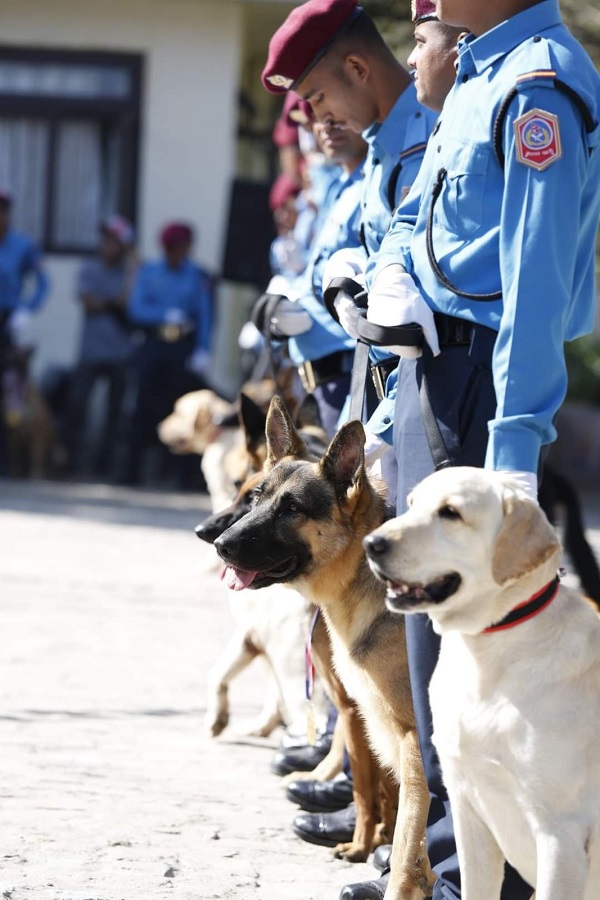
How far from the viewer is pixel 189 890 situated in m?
4.11

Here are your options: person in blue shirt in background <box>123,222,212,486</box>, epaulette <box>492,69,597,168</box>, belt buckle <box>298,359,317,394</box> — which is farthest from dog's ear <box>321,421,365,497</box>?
person in blue shirt in background <box>123,222,212,486</box>

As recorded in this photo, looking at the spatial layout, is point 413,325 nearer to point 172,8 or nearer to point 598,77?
point 598,77

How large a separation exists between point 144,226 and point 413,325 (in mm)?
13865

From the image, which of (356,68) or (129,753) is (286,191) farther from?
(129,753)

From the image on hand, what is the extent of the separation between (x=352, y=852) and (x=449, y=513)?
6.29 ft

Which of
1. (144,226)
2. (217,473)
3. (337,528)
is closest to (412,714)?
(337,528)

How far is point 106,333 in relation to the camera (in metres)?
15.4

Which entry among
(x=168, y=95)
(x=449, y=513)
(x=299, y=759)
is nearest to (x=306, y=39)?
(x=449, y=513)

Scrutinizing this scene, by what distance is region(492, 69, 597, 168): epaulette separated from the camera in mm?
3396

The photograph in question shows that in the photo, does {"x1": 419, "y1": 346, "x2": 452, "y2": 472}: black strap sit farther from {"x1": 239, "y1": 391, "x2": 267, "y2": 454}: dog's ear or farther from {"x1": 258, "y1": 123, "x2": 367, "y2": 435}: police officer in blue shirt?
{"x1": 239, "y1": 391, "x2": 267, "y2": 454}: dog's ear

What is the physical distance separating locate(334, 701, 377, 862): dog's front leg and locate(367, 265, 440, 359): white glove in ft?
5.07

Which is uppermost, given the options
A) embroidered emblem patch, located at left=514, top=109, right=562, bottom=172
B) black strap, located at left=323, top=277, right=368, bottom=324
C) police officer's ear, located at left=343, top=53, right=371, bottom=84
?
police officer's ear, located at left=343, top=53, right=371, bottom=84

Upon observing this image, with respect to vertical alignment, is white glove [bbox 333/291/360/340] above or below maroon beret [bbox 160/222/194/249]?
above

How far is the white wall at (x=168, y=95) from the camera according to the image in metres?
16.8
